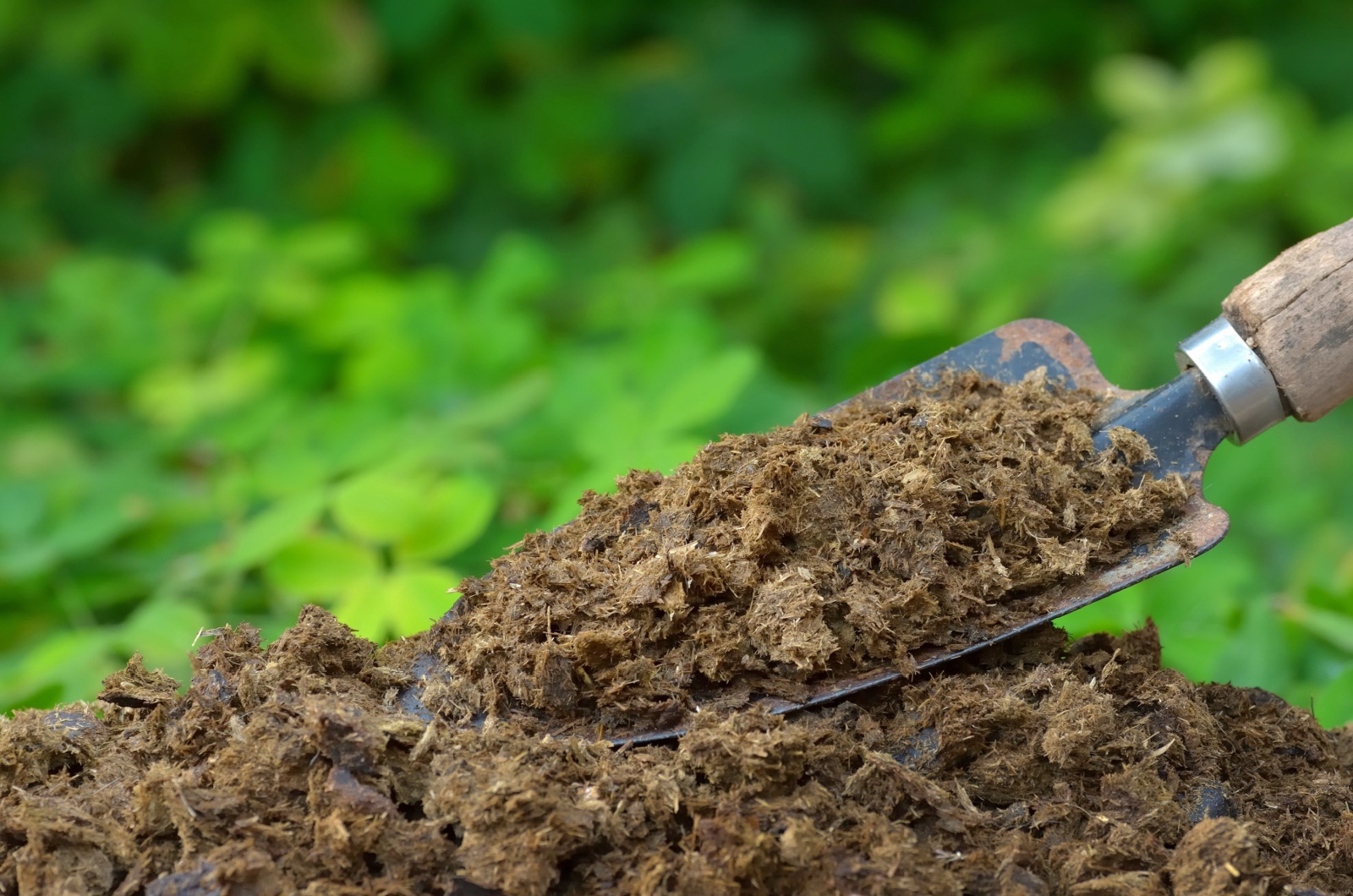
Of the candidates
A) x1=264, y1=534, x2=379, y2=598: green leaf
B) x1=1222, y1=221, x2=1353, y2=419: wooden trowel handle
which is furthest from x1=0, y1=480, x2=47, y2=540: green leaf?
x1=1222, y1=221, x2=1353, y2=419: wooden trowel handle

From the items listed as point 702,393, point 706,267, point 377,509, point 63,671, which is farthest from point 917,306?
point 63,671

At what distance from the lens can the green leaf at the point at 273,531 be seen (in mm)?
1873

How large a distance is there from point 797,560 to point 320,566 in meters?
0.88

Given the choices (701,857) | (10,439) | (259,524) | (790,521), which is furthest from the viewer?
(10,439)

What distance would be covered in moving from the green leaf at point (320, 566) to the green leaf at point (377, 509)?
1.3 inches

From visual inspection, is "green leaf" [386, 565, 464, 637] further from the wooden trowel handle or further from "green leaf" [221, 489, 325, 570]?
the wooden trowel handle

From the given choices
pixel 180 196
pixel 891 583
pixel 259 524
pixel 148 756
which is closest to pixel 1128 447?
pixel 891 583

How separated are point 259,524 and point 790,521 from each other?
3.40 ft

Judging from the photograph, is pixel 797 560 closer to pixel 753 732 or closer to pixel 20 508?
pixel 753 732

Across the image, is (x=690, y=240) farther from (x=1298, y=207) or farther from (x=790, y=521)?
(x=790, y=521)

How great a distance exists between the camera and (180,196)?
437 cm

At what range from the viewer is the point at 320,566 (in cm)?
186

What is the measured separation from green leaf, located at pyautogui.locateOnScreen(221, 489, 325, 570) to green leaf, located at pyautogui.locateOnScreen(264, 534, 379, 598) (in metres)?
0.03

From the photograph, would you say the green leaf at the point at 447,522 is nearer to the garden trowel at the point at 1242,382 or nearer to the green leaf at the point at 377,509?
the green leaf at the point at 377,509
